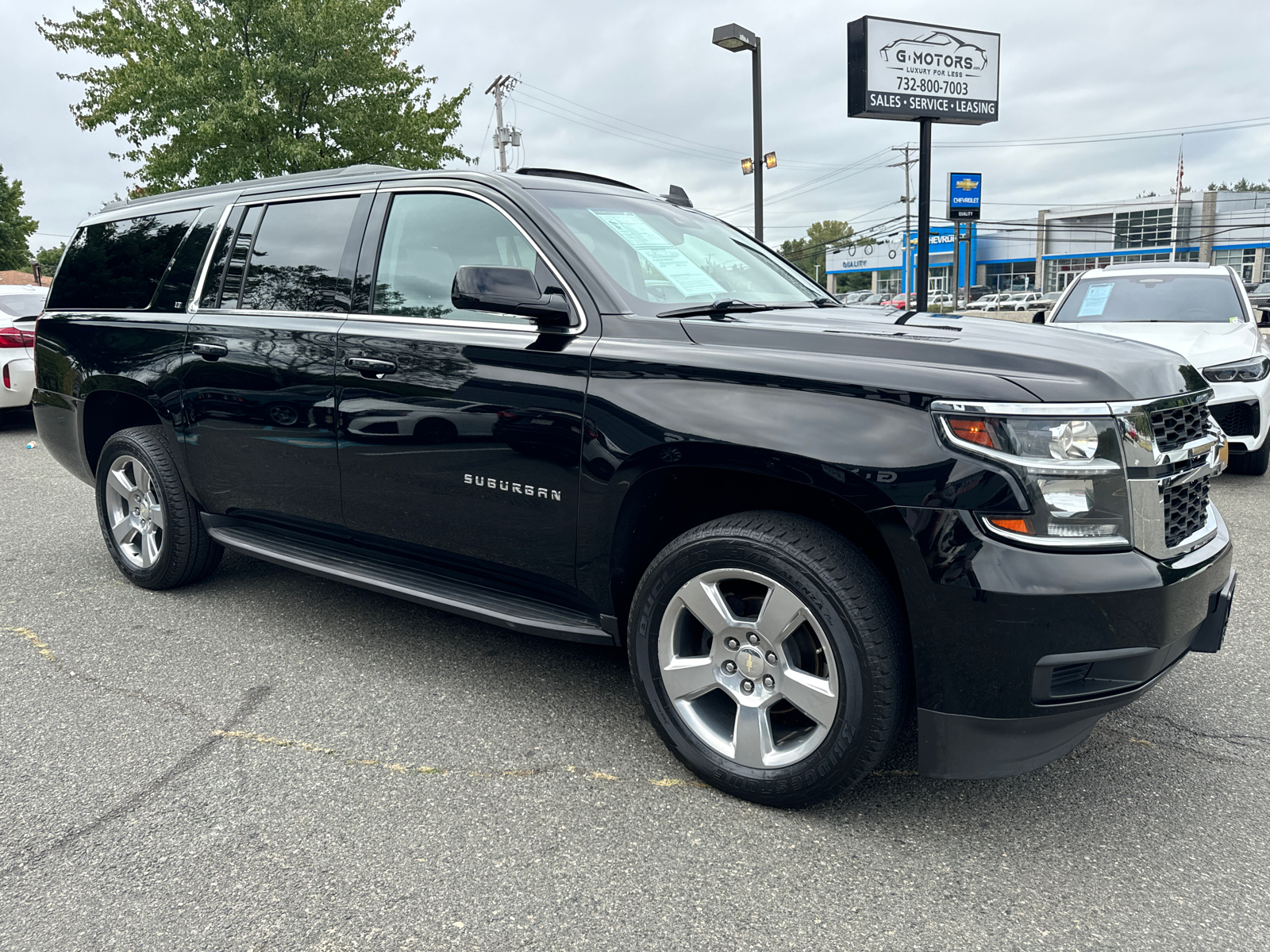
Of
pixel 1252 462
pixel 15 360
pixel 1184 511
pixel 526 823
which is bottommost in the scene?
pixel 1252 462

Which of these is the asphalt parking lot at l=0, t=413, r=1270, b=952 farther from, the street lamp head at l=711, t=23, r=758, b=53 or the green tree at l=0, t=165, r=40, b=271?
the green tree at l=0, t=165, r=40, b=271

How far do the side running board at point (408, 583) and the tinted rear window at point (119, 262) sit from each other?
47.9 inches

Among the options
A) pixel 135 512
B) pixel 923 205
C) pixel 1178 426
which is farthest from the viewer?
pixel 923 205

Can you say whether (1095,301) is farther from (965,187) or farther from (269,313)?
(965,187)

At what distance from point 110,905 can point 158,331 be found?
2.80 metres

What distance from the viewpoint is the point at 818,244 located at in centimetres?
13350

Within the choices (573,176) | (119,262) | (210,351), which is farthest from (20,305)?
(573,176)

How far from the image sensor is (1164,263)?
8.91 meters

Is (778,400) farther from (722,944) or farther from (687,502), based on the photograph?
(722,944)

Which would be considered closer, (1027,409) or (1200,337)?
(1027,409)

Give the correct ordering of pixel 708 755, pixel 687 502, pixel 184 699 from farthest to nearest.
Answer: pixel 184 699, pixel 687 502, pixel 708 755

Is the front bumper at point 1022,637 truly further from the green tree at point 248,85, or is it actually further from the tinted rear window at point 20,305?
the green tree at point 248,85

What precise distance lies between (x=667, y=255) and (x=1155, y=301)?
6289 millimetres

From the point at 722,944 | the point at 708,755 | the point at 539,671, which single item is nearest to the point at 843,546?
the point at 708,755
